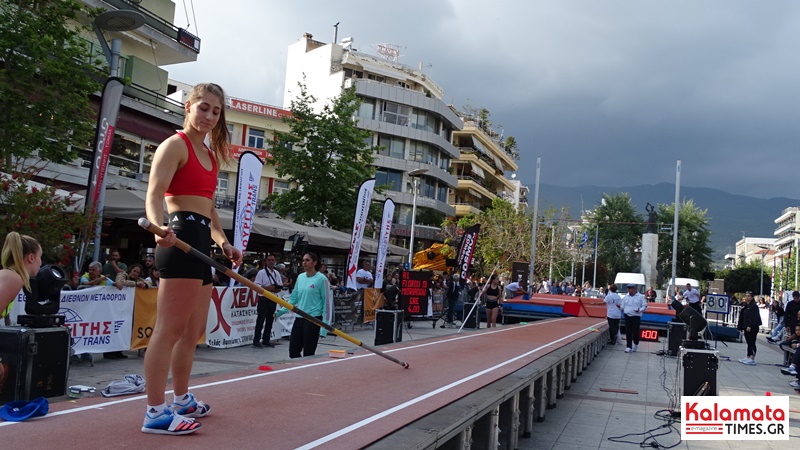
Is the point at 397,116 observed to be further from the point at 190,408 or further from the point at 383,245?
the point at 190,408

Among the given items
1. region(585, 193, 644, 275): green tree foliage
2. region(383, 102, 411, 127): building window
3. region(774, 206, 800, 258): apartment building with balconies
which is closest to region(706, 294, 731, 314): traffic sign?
region(383, 102, 411, 127): building window

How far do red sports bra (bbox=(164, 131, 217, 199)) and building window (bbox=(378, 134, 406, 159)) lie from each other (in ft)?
201

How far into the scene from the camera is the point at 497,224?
65.4m

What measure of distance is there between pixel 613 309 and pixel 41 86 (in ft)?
55.3

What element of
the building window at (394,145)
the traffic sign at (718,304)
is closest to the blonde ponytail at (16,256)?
the traffic sign at (718,304)

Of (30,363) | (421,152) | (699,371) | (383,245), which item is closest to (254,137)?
(421,152)

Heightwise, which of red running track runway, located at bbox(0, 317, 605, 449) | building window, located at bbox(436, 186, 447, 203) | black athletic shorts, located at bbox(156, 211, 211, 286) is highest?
building window, located at bbox(436, 186, 447, 203)

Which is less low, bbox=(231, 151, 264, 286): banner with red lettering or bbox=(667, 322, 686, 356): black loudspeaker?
bbox=(231, 151, 264, 286): banner with red lettering

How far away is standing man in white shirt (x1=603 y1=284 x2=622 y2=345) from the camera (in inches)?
871

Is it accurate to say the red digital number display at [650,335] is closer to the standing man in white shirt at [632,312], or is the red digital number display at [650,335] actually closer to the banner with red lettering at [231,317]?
the standing man in white shirt at [632,312]

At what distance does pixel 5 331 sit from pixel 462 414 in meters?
3.75

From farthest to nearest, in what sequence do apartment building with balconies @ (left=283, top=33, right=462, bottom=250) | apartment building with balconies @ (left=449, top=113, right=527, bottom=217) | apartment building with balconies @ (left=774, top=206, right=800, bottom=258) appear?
apartment building with balconies @ (left=774, top=206, right=800, bottom=258), apartment building with balconies @ (left=449, top=113, right=527, bottom=217), apartment building with balconies @ (left=283, top=33, right=462, bottom=250)

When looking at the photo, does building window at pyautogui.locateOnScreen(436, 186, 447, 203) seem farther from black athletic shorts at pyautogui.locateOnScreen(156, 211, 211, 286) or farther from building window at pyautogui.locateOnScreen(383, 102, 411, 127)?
black athletic shorts at pyautogui.locateOnScreen(156, 211, 211, 286)

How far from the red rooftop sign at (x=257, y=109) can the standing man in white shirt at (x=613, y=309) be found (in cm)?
4151
